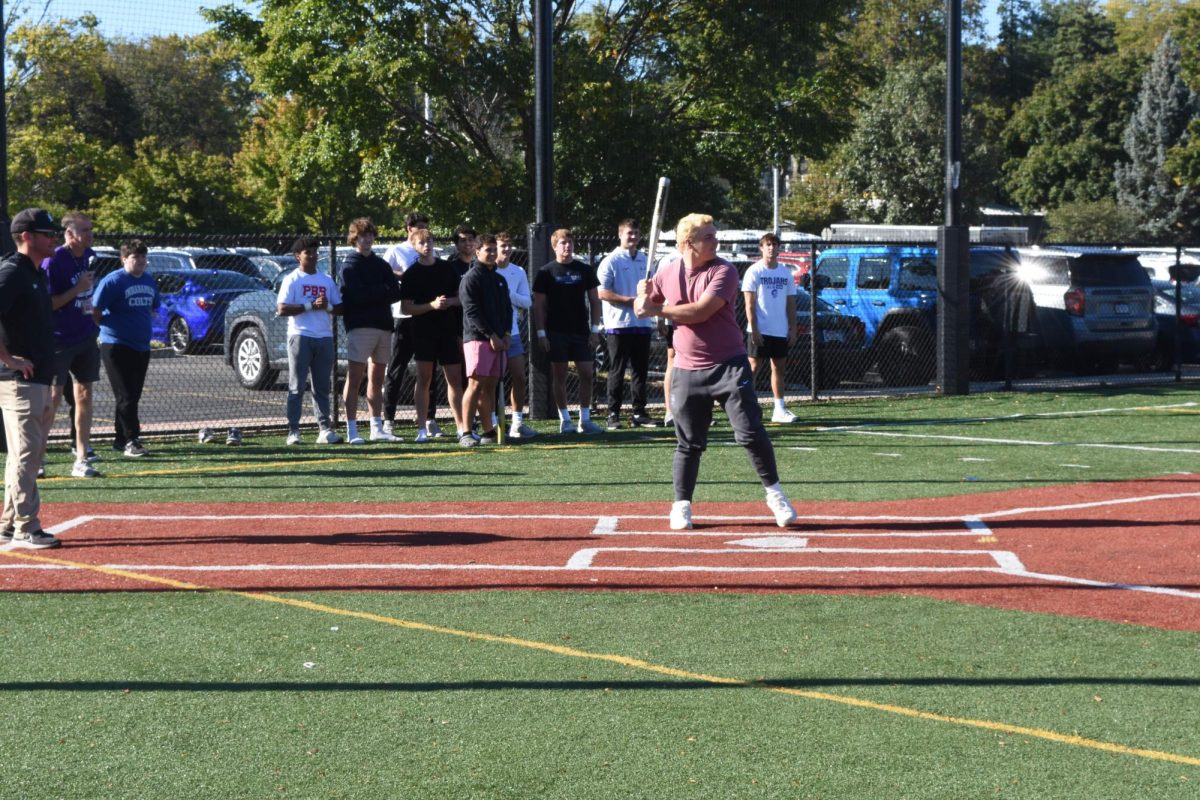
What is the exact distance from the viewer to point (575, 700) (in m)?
5.81

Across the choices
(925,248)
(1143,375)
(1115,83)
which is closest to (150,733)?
(925,248)

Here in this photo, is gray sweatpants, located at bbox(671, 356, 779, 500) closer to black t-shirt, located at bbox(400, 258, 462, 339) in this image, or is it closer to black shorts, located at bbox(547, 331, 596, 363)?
black t-shirt, located at bbox(400, 258, 462, 339)

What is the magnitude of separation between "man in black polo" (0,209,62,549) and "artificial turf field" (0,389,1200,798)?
34 centimetres

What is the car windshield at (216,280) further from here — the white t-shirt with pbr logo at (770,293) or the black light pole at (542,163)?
the white t-shirt with pbr logo at (770,293)

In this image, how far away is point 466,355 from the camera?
1438cm

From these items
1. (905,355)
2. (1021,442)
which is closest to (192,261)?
(905,355)

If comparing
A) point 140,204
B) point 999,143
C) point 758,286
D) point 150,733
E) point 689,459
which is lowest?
point 150,733

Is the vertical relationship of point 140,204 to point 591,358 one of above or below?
above

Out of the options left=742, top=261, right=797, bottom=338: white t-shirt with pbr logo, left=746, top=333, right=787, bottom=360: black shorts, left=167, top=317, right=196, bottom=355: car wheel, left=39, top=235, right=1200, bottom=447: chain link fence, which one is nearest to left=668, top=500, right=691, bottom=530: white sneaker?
left=742, top=261, right=797, bottom=338: white t-shirt with pbr logo

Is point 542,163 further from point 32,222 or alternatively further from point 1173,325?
point 1173,325

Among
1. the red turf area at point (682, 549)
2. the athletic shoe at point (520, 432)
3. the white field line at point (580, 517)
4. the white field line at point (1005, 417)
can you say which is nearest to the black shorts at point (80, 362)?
the red turf area at point (682, 549)

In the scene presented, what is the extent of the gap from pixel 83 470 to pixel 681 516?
5685mm

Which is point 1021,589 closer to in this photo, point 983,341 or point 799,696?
point 799,696

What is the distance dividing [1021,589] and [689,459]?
249cm
